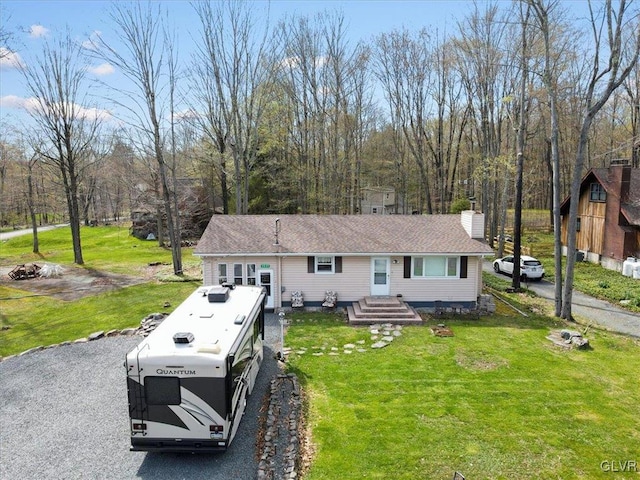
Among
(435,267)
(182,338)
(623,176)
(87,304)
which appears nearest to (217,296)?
(182,338)

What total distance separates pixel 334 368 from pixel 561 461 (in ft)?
20.6

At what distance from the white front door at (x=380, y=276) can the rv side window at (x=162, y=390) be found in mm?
11924

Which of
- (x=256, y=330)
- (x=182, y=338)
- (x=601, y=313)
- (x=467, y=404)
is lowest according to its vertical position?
(x=467, y=404)

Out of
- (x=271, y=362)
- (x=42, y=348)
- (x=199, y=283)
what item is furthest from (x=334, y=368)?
(x=199, y=283)

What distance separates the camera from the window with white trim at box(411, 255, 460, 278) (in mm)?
18938

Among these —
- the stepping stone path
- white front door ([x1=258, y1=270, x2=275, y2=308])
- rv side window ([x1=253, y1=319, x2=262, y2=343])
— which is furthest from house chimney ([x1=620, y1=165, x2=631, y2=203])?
rv side window ([x1=253, y1=319, x2=262, y2=343])

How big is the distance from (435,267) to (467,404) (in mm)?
8637

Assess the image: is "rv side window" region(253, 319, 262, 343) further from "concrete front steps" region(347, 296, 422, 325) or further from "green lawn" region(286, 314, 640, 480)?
"concrete front steps" region(347, 296, 422, 325)

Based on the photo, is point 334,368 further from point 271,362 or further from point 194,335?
point 194,335

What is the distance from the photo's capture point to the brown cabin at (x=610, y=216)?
2664 cm

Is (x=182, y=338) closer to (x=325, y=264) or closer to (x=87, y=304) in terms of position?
(x=325, y=264)

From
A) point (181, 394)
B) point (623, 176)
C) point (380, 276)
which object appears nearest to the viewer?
point (181, 394)

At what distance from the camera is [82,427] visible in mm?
9984

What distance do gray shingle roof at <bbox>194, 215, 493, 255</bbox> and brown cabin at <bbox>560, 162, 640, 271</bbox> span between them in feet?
45.2
